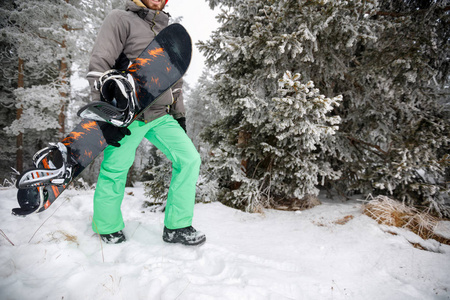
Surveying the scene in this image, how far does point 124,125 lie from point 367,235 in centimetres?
298

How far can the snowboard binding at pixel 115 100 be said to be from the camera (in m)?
1.59

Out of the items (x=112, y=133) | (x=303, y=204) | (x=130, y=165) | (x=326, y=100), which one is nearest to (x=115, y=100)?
(x=112, y=133)

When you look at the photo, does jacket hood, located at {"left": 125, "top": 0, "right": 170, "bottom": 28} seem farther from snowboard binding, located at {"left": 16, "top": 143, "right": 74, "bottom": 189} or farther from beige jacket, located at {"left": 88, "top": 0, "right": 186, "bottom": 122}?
snowboard binding, located at {"left": 16, "top": 143, "right": 74, "bottom": 189}

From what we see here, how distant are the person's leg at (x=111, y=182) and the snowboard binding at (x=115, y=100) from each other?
220 millimetres

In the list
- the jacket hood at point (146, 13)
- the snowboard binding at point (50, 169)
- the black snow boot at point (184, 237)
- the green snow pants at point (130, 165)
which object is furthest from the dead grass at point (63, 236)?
the jacket hood at point (146, 13)

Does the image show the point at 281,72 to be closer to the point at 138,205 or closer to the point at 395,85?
the point at 395,85

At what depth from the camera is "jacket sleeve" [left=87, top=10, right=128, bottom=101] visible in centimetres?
166

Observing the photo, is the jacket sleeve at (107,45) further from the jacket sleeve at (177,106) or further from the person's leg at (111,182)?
the jacket sleeve at (177,106)

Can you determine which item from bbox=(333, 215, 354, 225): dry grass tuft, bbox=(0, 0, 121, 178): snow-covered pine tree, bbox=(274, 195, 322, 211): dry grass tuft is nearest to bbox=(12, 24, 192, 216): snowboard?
bbox=(333, 215, 354, 225): dry grass tuft

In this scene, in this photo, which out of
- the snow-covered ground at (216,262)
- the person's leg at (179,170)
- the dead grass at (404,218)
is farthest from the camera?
the dead grass at (404,218)

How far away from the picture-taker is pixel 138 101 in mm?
1771

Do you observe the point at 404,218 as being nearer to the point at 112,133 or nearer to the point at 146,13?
the point at 112,133

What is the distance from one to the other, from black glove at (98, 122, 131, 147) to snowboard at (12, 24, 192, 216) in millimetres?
153

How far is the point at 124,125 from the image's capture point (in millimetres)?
1676
